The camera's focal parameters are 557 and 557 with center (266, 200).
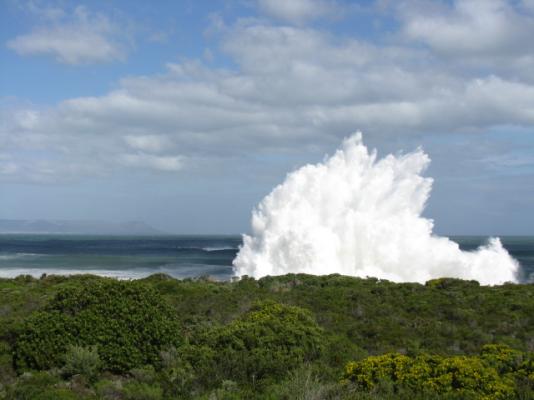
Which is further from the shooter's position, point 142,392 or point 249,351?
point 249,351

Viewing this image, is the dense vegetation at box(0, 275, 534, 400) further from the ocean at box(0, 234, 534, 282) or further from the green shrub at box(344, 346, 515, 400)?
the ocean at box(0, 234, 534, 282)

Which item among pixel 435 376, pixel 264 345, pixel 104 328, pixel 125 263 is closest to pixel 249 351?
pixel 264 345

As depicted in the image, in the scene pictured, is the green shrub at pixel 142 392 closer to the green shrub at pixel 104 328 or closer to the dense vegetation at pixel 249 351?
the dense vegetation at pixel 249 351

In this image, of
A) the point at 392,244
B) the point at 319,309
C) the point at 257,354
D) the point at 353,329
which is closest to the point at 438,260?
the point at 392,244

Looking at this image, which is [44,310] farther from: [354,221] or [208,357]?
[354,221]

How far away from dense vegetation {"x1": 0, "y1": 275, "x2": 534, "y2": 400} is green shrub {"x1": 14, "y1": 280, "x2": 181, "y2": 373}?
25mm

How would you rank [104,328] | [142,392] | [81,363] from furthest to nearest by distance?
1. [104,328]
2. [81,363]
3. [142,392]

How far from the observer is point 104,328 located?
11156 millimetres

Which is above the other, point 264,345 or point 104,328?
point 104,328

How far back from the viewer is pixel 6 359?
10953 mm

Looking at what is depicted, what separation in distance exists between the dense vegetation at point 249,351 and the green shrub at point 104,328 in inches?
1.0

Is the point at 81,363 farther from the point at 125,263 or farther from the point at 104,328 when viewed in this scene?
the point at 125,263

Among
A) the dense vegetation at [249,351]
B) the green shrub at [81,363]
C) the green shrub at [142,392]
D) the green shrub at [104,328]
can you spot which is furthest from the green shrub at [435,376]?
the green shrub at [81,363]

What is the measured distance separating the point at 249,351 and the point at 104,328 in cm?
300
